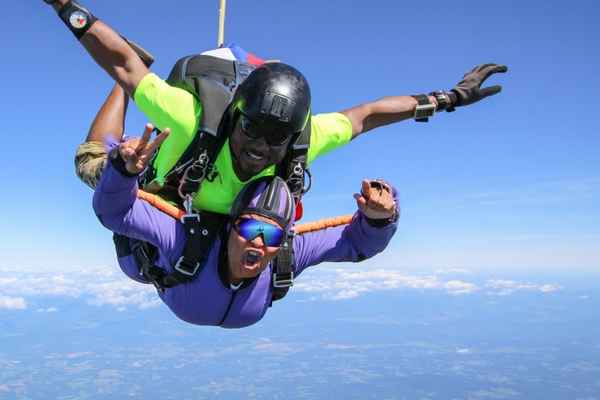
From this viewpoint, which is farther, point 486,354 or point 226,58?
point 486,354

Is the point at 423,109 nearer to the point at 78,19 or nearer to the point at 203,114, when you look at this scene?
the point at 203,114

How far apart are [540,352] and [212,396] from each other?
117610 mm

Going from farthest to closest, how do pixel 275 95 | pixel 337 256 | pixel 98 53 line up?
pixel 337 256 < pixel 98 53 < pixel 275 95

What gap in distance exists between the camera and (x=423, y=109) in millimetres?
3672

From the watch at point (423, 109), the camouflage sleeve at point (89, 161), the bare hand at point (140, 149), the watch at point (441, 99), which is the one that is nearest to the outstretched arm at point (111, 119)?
the camouflage sleeve at point (89, 161)

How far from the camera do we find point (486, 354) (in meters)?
199

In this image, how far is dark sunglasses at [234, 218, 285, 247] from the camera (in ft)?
9.59

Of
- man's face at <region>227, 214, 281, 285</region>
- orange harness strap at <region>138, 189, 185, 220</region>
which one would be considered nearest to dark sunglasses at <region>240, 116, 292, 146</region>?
man's face at <region>227, 214, 281, 285</region>

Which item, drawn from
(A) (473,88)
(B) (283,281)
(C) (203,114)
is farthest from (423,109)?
(C) (203,114)

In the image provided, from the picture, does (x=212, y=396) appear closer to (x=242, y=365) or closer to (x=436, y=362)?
(x=242, y=365)

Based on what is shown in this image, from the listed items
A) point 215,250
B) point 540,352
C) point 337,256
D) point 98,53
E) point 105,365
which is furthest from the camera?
point 540,352

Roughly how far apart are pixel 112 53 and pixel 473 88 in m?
2.50

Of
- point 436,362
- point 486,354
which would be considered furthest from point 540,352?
point 436,362

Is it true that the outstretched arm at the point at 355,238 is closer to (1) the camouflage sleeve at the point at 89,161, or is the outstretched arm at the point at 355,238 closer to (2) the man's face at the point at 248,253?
(2) the man's face at the point at 248,253
